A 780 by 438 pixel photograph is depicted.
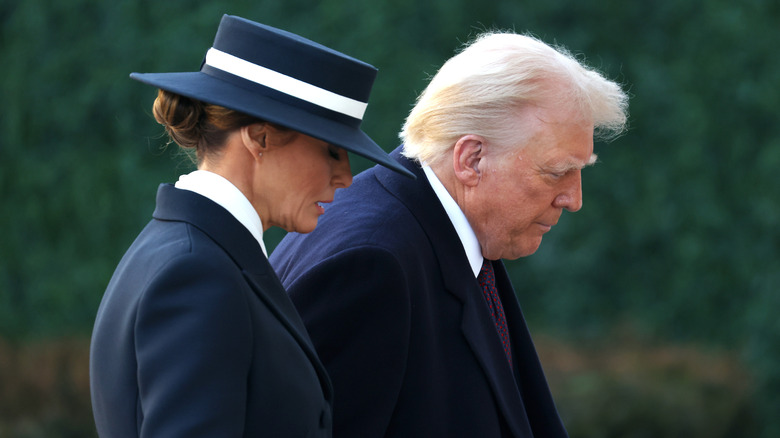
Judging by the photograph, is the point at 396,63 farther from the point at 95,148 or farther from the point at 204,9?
the point at 95,148

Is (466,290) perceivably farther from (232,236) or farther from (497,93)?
(232,236)

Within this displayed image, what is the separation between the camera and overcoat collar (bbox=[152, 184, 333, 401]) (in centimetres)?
175

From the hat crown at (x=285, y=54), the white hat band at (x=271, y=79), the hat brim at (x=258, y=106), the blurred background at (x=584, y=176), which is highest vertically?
the hat crown at (x=285, y=54)

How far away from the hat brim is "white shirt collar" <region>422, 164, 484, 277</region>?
2.41ft

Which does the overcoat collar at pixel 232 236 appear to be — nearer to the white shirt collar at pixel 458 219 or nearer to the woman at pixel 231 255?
the woman at pixel 231 255

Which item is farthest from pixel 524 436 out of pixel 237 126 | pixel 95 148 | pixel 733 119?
pixel 95 148

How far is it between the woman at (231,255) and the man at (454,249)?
0.40 meters

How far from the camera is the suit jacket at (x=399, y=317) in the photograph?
2.31 metres

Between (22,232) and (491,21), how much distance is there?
3038mm

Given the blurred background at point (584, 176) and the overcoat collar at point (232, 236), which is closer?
the overcoat collar at point (232, 236)

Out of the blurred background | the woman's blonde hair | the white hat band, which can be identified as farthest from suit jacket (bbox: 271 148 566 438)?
the blurred background

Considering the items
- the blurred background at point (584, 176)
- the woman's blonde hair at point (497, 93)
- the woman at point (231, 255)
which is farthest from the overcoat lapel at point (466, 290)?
the blurred background at point (584, 176)

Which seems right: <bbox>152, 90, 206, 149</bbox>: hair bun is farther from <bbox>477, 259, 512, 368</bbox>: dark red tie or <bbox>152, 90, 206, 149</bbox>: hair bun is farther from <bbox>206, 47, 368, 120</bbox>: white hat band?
<bbox>477, 259, 512, 368</bbox>: dark red tie

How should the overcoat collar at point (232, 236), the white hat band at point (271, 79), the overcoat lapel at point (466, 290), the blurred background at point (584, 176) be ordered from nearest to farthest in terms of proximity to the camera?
the overcoat collar at point (232, 236), the white hat band at point (271, 79), the overcoat lapel at point (466, 290), the blurred background at point (584, 176)
